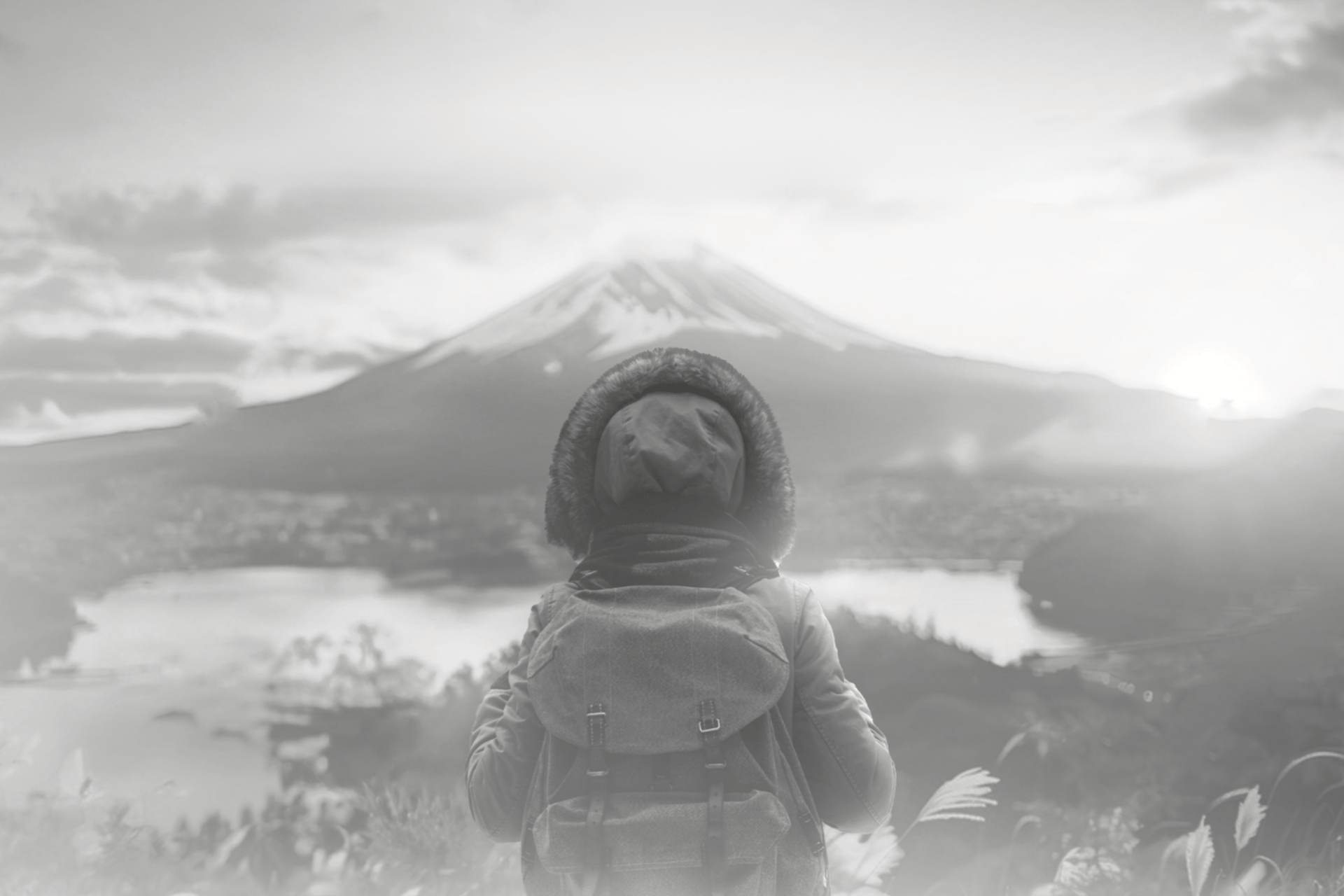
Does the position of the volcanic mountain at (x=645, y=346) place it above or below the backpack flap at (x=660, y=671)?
above

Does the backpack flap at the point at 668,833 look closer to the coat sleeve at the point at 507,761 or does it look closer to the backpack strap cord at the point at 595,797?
the backpack strap cord at the point at 595,797

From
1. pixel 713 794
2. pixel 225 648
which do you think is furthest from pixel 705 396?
pixel 225 648

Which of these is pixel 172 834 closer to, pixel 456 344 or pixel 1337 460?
pixel 456 344

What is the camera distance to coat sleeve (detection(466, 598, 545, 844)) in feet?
4.44

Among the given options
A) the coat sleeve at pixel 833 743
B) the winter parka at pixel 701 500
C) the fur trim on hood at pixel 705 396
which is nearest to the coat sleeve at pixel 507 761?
the winter parka at pixel 701 500

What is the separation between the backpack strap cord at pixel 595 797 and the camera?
4.11ft

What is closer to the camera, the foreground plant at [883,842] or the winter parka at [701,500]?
the winter parka at [701,500]

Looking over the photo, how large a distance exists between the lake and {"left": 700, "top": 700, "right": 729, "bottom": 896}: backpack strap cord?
1495 mm

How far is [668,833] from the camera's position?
1254 mm

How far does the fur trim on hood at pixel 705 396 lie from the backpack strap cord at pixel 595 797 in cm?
33

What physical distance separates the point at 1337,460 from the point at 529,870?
273cm

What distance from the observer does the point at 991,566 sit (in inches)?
112

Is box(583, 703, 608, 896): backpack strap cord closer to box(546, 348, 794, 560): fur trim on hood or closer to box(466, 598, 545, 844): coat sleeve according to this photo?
box(466, 598, 545, 844): coat sleeve

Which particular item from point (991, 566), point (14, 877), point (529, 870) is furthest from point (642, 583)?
point (14, 877)
